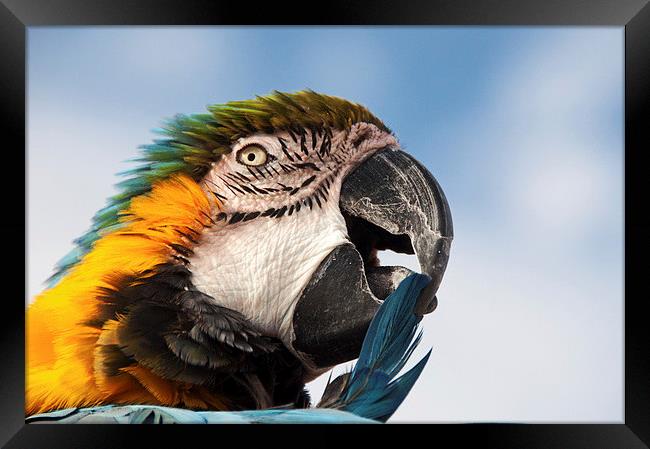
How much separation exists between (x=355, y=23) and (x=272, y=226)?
49 cm

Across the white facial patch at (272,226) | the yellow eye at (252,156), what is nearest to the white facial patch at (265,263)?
the white facial patch at (272,226)

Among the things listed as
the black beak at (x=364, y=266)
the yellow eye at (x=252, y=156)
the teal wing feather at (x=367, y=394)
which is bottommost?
the teal wing feather at (x=367, y=394)

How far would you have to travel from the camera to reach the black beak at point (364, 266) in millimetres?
1275

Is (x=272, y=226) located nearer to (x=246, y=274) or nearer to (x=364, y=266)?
(x=246, y=274)

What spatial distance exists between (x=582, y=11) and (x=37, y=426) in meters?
1.48

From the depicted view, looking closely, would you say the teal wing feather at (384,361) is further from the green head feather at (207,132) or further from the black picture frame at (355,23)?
the green head feather at (207,132)

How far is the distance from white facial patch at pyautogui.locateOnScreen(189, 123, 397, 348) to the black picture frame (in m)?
0.27

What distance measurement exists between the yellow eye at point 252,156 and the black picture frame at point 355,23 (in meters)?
0.29

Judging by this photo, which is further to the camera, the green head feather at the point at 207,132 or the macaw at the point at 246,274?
the green head feather at the point at 207,132

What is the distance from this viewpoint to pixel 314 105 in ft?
4.67

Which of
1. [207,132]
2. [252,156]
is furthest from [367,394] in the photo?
[207,132]

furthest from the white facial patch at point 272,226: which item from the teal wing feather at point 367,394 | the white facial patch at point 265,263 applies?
the teal wing feather at point 367,394

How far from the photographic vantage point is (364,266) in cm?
136

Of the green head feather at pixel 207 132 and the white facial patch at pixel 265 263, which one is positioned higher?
the green head feather at pixel 207 132
